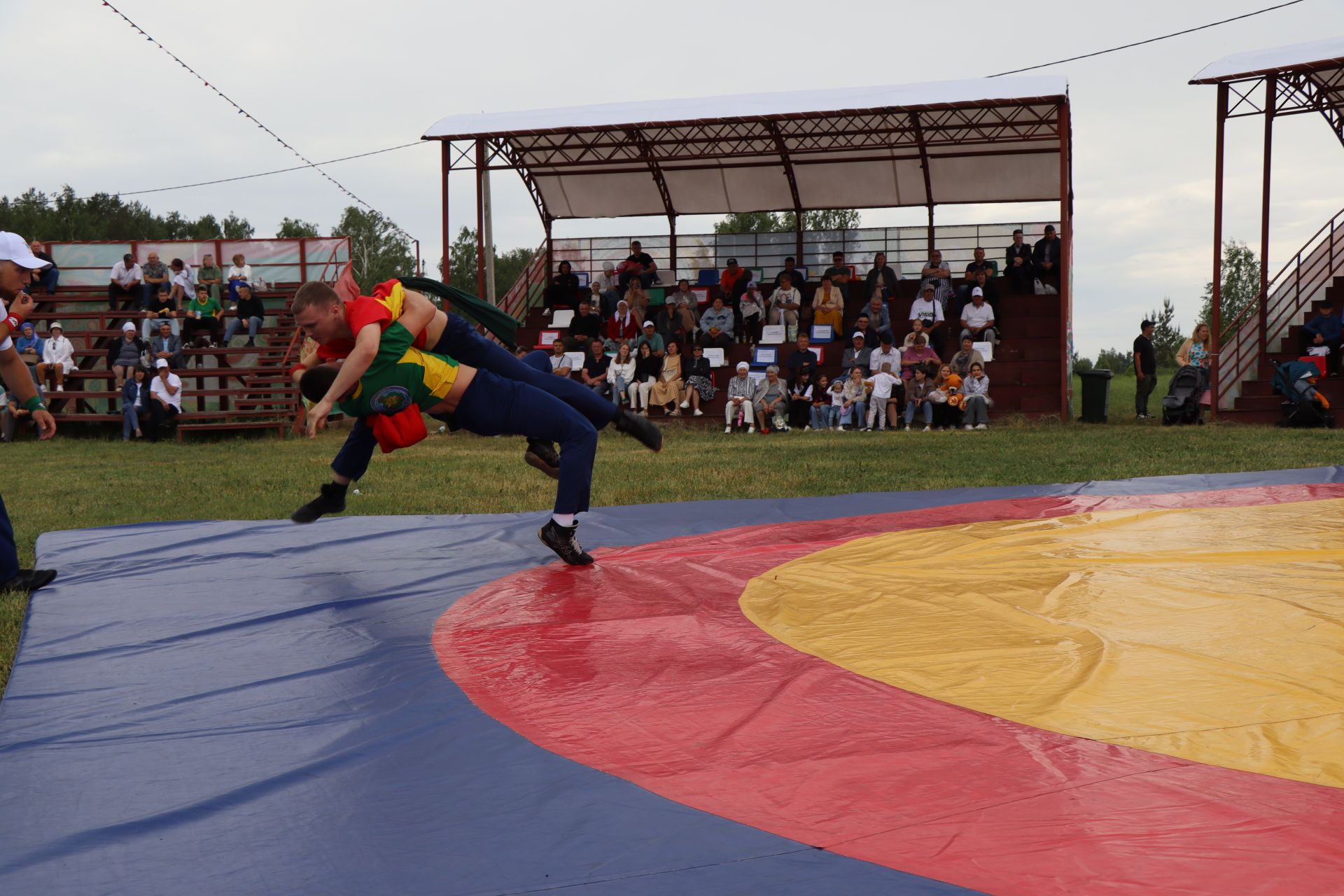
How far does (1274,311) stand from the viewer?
15.5m

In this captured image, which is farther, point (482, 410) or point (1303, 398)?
point (1303, 398)

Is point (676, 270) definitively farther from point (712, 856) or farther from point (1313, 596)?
point (712, 856)

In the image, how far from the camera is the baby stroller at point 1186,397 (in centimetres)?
1341

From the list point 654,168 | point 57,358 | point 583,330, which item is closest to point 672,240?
point 654,168

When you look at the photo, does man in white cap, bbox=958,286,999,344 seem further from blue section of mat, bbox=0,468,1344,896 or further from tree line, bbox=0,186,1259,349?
tree line, bbox=0,186,1259,349

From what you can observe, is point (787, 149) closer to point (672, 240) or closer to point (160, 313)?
point (672, 240)

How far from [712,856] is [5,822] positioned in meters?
1.42

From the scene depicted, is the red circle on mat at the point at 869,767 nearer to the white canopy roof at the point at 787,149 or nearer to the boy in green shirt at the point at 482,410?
the boy in green shirt at the point at 482,410

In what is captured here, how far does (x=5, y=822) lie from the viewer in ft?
7.16

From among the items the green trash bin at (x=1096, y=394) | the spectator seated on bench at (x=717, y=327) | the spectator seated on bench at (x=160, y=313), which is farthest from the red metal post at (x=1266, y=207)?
the spectator seated on bench at (x=160, y=313)

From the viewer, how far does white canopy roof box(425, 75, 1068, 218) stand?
15.2 metres

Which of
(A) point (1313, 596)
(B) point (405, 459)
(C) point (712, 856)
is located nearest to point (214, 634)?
(C) point (712, 856)

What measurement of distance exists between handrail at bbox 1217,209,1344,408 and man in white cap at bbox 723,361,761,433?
574 centimetres

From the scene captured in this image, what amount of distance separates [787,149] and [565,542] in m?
15.6
